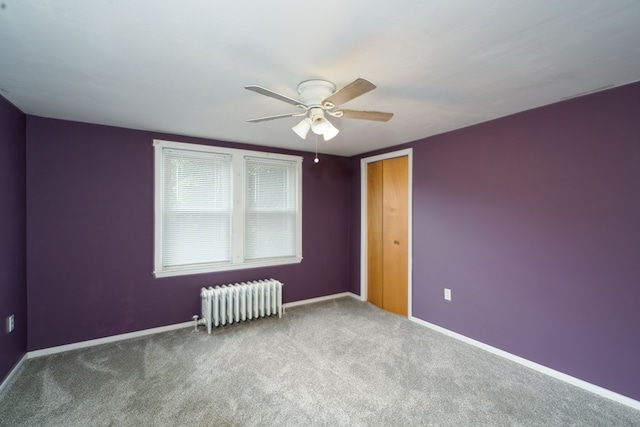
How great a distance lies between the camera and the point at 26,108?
2516 mm

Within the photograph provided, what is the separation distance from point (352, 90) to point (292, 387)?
2189mm

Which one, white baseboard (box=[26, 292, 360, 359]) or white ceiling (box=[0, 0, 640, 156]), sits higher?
white ceiling (box=[0, 0, 640, 156])

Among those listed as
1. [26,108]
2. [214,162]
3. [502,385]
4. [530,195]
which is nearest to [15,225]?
[26,108]

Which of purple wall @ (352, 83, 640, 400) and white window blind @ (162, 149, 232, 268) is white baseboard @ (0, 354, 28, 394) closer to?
white window blind @ (162, 149, 232, 268)

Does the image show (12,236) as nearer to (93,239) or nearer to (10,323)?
(93,239)

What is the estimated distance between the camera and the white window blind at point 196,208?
3.35m

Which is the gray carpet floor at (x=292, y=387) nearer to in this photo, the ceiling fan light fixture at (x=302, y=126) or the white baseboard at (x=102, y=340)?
the white baseboard at (x=102, y=340)

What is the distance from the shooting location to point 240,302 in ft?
11.5

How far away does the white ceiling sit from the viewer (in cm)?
128

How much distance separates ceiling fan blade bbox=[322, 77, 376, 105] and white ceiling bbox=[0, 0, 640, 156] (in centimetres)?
21

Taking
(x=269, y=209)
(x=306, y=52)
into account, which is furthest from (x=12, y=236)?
(x=306, y=52)

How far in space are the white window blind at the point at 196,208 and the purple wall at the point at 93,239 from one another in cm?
18

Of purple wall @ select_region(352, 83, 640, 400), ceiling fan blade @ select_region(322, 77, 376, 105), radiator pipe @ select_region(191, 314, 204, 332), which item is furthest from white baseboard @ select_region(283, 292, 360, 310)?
ceiling fan blade @ select_region(322, 77, 376, 105)

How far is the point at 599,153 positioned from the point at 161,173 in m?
4.05
